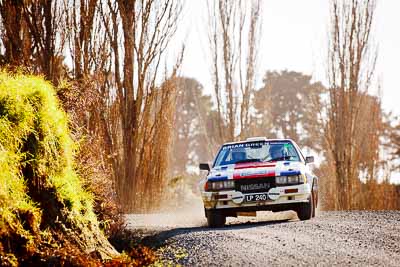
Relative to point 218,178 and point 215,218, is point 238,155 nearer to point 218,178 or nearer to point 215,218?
point 218,178

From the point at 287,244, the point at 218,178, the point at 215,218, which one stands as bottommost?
the point at 287,244

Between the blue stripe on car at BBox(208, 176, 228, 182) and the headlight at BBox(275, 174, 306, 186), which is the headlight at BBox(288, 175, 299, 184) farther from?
the blue stripe on car at BBox(208, 176, 228, 182)

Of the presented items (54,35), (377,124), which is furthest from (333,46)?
(54,35)

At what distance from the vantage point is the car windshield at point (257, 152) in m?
12.7

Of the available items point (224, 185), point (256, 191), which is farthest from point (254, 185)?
point (224, 185)

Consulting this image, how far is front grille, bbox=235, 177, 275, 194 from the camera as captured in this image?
11422 mm

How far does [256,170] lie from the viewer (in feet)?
38.0

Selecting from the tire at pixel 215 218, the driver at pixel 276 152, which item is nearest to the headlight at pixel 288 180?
the tire at pixel 215 218

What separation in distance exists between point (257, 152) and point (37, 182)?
5.93 metres

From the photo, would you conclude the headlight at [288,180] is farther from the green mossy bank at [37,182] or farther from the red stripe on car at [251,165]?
the green mossy bank at [37,182]

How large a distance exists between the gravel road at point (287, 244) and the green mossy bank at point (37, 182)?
110cm

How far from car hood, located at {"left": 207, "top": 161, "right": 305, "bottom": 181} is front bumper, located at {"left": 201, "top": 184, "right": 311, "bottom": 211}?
10.1 inches

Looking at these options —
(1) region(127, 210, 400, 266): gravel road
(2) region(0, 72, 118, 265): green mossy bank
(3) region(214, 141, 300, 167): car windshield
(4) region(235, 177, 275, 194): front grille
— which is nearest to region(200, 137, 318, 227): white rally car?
(4) region(235, 177, 275, 194): front grille

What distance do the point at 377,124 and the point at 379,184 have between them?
10.9 feet
